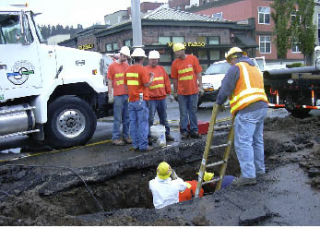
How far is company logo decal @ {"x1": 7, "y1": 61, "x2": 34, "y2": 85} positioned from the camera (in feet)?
22.8

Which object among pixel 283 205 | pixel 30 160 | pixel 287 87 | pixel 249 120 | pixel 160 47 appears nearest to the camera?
pixel 283 205

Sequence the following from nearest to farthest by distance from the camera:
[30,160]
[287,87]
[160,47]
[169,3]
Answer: [30,160], [287,87], [160,47], [169,3]

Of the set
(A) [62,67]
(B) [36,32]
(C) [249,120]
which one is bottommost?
(C) [249,120]

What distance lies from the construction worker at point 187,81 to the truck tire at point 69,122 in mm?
1977

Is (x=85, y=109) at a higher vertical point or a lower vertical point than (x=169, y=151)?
higher

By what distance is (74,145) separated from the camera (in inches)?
306

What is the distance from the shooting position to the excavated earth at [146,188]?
157 inches

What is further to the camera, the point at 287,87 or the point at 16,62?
the point at 287,87

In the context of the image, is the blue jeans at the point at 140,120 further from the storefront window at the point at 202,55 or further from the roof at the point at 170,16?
the storefront window at the point at 202,55

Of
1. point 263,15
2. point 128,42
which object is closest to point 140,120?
point 128,42

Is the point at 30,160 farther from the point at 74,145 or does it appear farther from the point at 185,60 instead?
the point at 185,60

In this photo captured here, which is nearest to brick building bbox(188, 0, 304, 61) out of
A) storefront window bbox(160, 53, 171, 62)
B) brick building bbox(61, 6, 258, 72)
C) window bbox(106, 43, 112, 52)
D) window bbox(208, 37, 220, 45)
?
brick building bbox(61, 6, 258, 72)

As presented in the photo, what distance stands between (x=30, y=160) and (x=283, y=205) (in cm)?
471

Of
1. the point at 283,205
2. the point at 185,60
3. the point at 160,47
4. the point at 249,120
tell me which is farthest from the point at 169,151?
the point at 160,47
